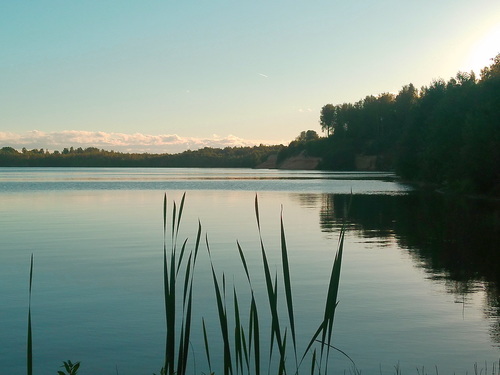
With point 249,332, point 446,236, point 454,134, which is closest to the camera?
point 249,332

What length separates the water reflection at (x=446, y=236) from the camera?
11945 millimetres

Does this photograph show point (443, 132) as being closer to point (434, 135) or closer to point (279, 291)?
point (434, 135)

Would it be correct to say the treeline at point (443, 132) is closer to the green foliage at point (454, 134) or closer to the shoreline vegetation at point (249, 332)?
the green foliage at point (454, 134)

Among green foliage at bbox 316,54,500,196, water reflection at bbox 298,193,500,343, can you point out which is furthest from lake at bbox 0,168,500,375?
green foliage at bbox 316,54,500,196

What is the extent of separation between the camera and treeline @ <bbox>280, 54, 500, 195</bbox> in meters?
37.3

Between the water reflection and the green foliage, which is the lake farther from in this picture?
the green foliage

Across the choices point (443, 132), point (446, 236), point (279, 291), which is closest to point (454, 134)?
point (443, 132)

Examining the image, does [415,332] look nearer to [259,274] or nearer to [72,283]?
[259,274]

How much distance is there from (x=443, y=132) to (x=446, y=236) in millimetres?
31543

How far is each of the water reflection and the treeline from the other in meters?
5.51

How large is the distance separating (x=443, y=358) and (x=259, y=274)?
6.45 metres

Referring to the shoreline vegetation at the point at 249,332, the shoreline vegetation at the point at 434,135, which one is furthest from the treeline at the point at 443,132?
the shoreline vegetation at the point at 249,332

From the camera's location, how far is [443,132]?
49.5m

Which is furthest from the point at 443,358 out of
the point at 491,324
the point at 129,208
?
the point at 129,208
